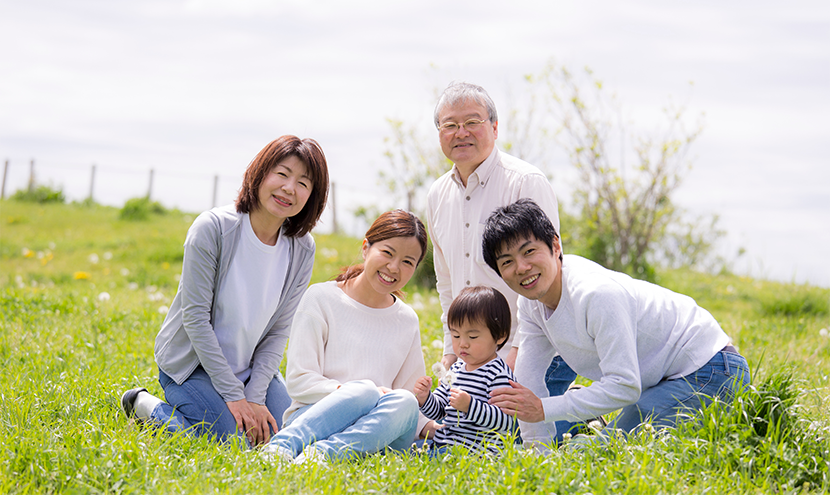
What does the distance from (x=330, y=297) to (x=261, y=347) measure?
2.00 ft

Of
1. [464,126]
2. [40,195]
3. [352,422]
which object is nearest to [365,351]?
[352,422]

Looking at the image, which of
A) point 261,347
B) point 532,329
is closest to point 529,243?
point 532,329

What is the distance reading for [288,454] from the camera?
286cm

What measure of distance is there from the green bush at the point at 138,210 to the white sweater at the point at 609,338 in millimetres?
14829

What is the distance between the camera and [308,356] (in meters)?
3.37

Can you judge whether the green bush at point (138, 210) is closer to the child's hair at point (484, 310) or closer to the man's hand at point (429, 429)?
the man's hand at point (429, 429)

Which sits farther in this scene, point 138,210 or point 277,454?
point 138,210

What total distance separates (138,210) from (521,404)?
50.5 feet

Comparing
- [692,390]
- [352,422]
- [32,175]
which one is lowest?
[32,175]

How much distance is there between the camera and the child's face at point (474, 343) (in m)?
3.34

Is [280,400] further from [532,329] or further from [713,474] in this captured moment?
[713,474]

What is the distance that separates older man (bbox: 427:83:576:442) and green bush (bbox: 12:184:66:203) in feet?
63.9

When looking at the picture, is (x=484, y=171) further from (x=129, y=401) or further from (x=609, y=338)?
(x=129, y=401)

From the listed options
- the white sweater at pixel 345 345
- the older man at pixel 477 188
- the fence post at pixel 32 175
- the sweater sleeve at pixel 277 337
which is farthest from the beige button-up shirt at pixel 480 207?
the fence post at pixel 32 175
